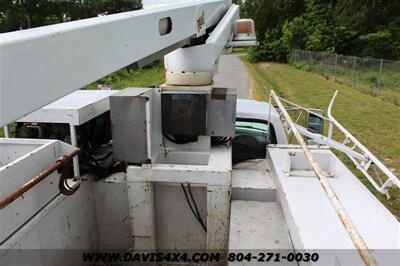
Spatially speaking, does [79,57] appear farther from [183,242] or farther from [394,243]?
[183,242]

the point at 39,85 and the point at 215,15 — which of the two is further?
the point at 215,15

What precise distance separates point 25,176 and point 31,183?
0.23m

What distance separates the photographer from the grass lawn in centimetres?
847

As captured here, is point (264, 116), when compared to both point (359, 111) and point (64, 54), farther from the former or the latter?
point (359, 111)

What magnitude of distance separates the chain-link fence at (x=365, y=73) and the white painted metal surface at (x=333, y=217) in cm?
1321

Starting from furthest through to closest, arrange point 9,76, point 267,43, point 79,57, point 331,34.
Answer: point 267,43
point 331,34
point 79,57
point 9,76

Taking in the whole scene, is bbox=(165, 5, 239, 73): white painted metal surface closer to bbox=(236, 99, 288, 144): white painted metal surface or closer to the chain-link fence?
bbox=(236, 99, 288, 144): white painted metal surface

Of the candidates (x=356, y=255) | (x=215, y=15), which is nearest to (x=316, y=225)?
(x=356, y=255)

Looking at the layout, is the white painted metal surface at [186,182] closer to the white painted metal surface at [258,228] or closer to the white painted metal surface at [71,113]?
the white painted metal surface at [258,228]

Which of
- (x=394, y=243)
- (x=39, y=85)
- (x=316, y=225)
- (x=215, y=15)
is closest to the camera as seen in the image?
(x=39, y=85)

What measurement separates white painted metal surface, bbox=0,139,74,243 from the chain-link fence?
48.5ft

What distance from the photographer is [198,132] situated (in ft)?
11.3

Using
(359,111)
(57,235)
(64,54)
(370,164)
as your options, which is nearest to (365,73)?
(359,111)

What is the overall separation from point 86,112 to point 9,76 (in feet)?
7.02
